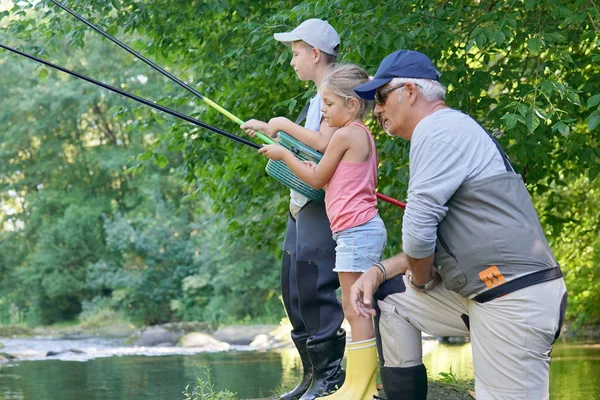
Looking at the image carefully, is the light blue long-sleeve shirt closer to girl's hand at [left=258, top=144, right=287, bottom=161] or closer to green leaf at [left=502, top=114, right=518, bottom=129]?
girl's hand at [left=258, top=144, right=287, bottom=161]

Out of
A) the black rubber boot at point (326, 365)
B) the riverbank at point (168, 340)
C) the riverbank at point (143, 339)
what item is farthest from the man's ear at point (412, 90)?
the riverbank at point (143, 339)

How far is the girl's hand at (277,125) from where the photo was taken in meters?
4.02

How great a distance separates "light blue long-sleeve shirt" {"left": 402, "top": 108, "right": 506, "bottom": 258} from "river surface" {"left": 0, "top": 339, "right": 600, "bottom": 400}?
3547 mm

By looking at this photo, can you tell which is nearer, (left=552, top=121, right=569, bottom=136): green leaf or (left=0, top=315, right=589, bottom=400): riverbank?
(left=552, top=121, right=569, bottom=136): green leaf

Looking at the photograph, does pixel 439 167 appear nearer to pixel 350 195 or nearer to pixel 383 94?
Result: pixel 383 94

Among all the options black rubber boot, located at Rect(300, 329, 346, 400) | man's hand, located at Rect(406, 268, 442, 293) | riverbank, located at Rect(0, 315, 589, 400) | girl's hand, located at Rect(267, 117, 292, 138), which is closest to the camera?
man's hand, located at Rect(406, 268, 442, 293)

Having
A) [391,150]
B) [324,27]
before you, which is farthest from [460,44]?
[324,27]

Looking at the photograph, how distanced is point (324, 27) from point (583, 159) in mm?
3306

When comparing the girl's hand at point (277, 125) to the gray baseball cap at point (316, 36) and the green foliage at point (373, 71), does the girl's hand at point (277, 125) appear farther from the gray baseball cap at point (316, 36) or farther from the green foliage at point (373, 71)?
the green foliage at point (373, 71)

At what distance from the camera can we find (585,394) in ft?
25.0

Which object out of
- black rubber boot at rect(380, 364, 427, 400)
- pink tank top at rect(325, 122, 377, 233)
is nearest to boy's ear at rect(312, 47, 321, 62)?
pink tank top at rect(325, 122, 377, 233)

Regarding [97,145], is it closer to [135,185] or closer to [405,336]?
[135,185]

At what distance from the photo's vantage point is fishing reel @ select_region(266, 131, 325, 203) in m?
3.92

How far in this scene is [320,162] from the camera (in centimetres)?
380
